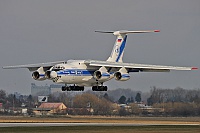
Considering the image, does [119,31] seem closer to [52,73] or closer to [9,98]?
[52,73]

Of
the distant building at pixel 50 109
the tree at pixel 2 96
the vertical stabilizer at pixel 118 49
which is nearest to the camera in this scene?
the vertical stabilizer at pixel 118 49

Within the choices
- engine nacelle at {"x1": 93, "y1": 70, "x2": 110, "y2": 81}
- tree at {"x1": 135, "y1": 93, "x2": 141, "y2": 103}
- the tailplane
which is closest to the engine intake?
engine nacelle at {"x1": 93, "y1": 70, "x2": 110, "y2": 81}

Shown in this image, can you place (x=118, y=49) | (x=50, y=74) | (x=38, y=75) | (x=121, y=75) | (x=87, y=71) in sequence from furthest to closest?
(x=118, y=49) → (x=38, y=75) → (x=87, y=71) → (x=121, y=75) → (x=50, y=74)

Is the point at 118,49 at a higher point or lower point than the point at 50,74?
higher

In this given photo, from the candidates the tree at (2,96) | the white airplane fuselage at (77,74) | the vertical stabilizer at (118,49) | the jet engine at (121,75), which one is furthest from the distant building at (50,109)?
the jet engine at (121,75)

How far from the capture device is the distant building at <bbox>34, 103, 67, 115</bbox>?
102 meters

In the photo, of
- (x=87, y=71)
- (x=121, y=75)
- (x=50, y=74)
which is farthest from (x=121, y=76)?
(x=50, y=74)

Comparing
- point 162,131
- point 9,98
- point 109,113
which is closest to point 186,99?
point 109,113

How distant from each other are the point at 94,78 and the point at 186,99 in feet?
120

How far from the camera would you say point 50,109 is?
107m

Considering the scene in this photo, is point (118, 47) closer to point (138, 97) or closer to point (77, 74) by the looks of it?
point (77, 74)

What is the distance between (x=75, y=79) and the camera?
6688cm

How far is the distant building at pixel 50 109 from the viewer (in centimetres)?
10219

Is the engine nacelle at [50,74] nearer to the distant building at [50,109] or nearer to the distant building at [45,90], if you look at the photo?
the distant building at [50,109]
